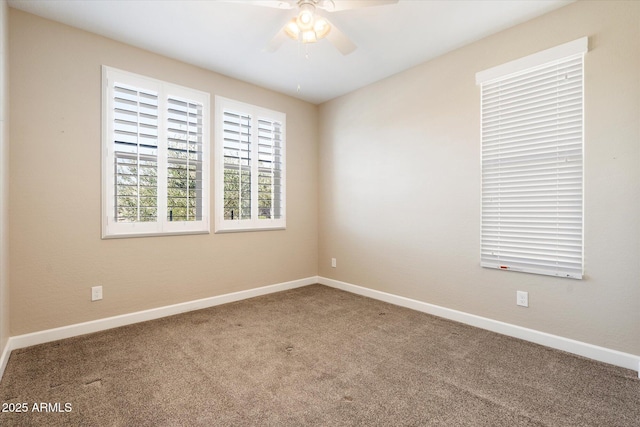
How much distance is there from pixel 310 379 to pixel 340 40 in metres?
2.37

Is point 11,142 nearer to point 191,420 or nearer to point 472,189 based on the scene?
point 191,420

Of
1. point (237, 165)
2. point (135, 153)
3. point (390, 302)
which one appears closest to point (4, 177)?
point (135, 153)

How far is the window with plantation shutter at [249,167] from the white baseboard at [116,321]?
810 mm

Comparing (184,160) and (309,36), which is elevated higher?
(309,36)

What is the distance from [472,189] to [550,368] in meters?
1.53

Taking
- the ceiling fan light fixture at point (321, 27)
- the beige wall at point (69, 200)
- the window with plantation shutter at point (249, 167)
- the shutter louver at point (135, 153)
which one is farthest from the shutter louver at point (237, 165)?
the ceiling fan light fixture at point (321, 27)

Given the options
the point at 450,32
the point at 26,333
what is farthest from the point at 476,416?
the point at 26,333

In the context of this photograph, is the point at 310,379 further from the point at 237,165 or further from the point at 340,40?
the point at 237,165

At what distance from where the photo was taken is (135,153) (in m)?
2.89

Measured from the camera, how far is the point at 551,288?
7.94 ft

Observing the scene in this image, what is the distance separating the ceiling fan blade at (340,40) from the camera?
6.99 feet

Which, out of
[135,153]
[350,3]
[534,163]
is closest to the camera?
[350,3]

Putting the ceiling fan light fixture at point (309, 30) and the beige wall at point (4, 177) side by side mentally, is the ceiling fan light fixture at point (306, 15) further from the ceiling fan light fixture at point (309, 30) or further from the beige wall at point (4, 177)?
the beige wall at point (4, 177)

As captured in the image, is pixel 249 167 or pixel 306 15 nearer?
pixel 306 15
